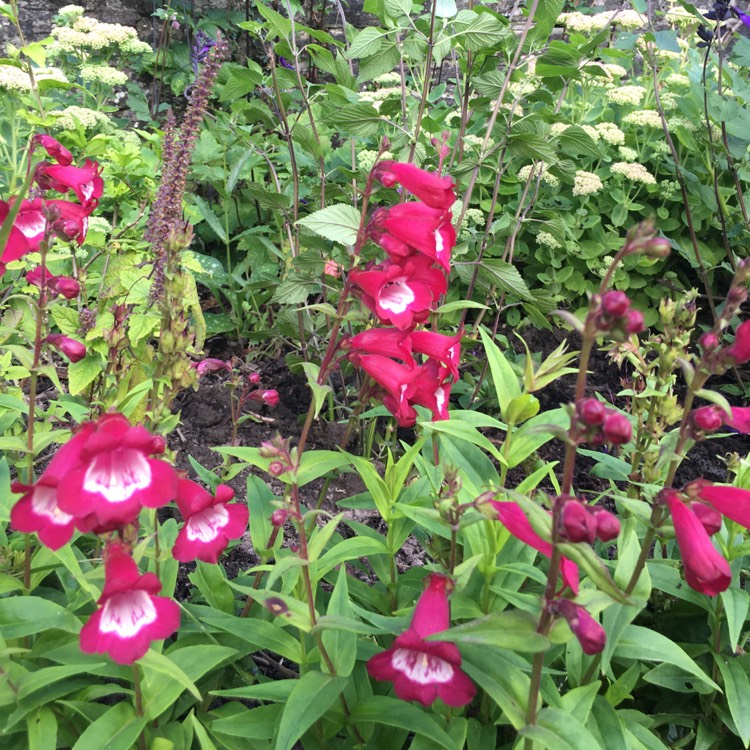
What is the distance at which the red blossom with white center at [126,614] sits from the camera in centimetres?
98

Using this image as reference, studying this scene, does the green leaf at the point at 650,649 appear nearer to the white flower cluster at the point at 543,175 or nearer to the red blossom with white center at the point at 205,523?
the red blossom with white center at the point at 205,523

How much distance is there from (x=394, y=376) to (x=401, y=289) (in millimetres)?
169

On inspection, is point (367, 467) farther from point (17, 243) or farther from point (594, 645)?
point (17, 243)

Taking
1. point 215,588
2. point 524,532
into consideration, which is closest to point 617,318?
point 524,532

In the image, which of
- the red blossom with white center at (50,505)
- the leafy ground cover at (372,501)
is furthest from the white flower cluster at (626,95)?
the red blossom with white center at (50,505)

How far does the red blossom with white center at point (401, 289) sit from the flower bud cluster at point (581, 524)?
0.55m

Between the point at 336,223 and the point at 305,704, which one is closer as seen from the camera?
the point at 305,704

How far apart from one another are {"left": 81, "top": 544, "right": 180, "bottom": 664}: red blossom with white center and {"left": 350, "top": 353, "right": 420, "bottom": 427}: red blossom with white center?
57cm

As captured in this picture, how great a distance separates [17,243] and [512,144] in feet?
4.93

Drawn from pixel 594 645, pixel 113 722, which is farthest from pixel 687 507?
pixel 113 722

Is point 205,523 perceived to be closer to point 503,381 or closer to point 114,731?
point 114,731

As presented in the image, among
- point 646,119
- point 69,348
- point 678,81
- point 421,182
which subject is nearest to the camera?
point 421,182

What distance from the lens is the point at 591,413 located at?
2.79 feet

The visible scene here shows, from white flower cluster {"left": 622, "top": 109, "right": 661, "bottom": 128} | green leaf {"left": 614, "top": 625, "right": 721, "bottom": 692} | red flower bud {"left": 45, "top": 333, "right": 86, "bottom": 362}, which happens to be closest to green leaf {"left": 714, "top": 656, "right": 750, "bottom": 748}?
green leaf {"left": 614, "top": 625, "right": 721, "bottom": 692}
